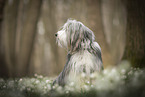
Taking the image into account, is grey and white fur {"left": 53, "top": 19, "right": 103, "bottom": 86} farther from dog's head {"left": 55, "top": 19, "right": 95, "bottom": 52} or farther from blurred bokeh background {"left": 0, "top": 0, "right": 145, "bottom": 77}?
blurred bokeh background {"left": 0, "top": 0, "right": 145, "bottom": 77}

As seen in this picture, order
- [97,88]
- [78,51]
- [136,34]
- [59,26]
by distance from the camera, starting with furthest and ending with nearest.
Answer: [59,26], [136,34], [78,51], [97,88]

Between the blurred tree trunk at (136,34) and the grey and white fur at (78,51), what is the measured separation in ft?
6.63

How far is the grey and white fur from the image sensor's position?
Answer: 407 centimetres

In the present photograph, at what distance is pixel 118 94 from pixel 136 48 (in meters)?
3.62

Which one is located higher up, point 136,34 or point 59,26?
point 59,26

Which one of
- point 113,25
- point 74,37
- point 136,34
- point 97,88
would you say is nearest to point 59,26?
point 113,25

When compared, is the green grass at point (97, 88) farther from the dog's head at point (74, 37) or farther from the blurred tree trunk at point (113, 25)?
the blurred tree trunk at point (113, 25)

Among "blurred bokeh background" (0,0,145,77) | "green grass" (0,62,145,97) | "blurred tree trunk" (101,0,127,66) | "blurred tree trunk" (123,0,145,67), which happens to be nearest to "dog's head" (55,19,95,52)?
"green grass" (0,62,145,97)

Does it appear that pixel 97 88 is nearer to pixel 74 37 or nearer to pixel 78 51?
pixel 78 51

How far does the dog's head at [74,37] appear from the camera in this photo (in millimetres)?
4328

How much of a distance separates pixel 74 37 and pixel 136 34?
2.54 metres

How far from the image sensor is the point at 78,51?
432cm

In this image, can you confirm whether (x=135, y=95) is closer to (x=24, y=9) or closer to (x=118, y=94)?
(x=118, y=94)

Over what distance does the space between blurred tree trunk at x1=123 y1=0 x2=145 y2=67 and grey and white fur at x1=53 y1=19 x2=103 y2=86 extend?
2.02 metres
